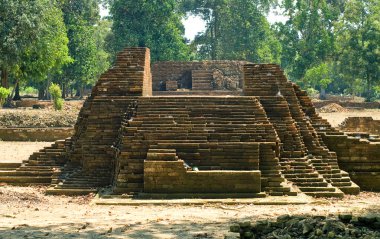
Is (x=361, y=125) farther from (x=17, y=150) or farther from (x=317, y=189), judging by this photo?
(x=317, y=189)

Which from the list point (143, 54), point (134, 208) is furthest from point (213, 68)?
point (134, 208)

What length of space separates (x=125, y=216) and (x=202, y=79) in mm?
19793

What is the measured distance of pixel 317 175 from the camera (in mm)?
12758

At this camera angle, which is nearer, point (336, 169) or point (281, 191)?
point (281, 191)

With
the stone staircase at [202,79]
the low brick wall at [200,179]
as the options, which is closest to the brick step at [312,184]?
the low brick wall at [200,179]

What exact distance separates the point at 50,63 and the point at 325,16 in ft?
66.2

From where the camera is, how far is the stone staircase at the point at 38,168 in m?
13.9

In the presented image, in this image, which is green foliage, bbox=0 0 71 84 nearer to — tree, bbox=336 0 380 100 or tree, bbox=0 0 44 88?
tree, bbox=0 0 44 88

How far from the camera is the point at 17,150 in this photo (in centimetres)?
1970

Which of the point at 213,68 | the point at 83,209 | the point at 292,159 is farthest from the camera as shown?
the point at 213,68

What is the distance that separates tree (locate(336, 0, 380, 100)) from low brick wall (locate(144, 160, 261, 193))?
27192 mm

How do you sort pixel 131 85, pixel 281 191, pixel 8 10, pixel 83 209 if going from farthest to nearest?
pixel 8 10 < pixel 131 85 < pixel 281 191 < pixel 83 209

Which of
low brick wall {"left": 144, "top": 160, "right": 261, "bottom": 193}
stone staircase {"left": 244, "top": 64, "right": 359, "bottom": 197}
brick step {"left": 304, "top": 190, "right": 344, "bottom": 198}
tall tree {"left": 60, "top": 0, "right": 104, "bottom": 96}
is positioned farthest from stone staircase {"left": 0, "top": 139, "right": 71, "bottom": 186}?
tall tree {"left": 60, "top": 0, "right": 104, "bottom": 96}

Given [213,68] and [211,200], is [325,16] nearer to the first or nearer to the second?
[213,68]
